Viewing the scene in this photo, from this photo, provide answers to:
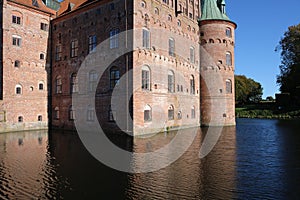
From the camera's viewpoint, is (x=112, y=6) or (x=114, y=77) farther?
(x=112, y=6)

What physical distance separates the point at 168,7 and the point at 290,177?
20722mm

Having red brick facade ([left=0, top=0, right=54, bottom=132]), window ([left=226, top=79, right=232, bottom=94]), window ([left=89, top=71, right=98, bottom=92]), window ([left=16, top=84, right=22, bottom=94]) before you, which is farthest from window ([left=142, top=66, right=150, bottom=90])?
window ([left=16, top=84, right=22, bottom=94])

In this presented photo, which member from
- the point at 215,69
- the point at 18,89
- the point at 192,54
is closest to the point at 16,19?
the point at 18,89

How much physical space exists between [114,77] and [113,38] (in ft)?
11.2

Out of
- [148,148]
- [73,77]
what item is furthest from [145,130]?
[73,77]

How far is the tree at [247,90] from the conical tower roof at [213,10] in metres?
42.8

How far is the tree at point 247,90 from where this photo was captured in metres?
74.1

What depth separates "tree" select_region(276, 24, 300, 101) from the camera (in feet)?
161

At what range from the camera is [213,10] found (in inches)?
1281

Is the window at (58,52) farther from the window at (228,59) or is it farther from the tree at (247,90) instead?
the tree at (247,90)

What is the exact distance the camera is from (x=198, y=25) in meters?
31.8

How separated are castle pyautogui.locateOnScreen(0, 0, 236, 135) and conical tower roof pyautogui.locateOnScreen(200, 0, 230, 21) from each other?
127mm

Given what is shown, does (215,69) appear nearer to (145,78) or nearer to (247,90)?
(145,78)

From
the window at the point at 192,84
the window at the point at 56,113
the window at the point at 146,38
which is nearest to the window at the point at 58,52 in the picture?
the window at the point at 56,113
